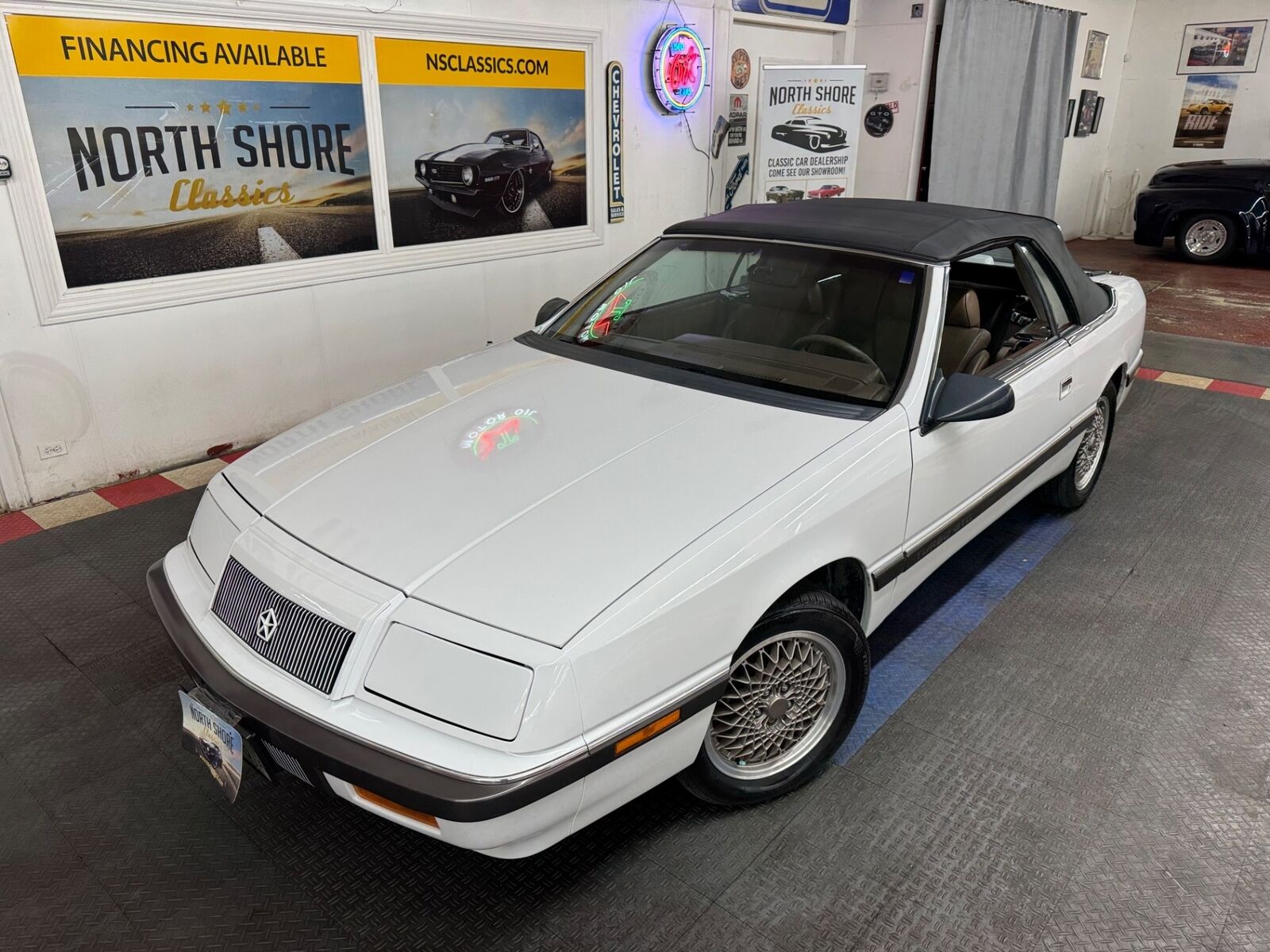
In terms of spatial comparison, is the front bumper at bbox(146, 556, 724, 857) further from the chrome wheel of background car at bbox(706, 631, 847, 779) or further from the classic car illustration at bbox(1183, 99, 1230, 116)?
the classic car illustration at bbox(1183, 99, 1230, 116)

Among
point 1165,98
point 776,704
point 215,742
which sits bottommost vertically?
point 776,704

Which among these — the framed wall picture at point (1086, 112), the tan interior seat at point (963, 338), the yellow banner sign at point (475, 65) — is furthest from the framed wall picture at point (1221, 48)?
the tan interior seat at point (963, 338)

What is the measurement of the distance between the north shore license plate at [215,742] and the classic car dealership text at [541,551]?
16 mm

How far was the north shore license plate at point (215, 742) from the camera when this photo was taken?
1.92m

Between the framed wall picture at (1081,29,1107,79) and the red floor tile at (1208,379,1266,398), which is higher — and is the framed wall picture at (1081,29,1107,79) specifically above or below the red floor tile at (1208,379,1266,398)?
above

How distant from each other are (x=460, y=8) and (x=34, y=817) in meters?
4.52

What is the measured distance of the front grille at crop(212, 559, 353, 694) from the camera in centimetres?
185

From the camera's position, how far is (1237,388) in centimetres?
592

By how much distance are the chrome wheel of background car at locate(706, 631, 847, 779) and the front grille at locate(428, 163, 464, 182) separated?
13.2ft

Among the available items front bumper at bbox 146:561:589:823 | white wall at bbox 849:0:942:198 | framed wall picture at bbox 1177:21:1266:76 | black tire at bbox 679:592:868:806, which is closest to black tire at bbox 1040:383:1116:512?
black tire at bbox 679:592:868:806

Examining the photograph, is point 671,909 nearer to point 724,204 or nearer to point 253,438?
point 253,438

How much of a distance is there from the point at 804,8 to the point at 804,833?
7.23m

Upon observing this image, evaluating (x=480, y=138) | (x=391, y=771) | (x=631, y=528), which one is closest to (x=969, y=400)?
(x=631, y=528)

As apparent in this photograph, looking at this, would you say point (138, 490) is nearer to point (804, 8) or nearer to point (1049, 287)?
point (1049, 287)
